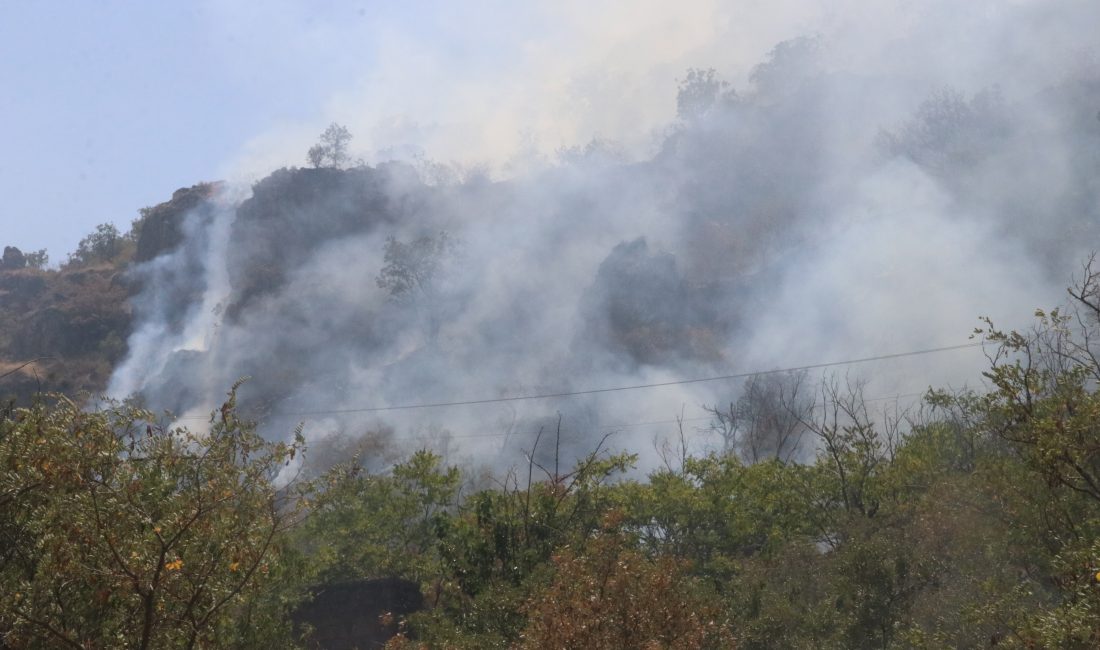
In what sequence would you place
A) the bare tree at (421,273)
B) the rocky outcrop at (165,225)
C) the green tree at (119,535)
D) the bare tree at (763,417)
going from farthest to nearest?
the rocky outcrop at (165,225), the bare tree at (421,273), the bare tree at (763,417), the green tree at (119,535)

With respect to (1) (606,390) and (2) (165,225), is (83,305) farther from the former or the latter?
(1) (606,390)

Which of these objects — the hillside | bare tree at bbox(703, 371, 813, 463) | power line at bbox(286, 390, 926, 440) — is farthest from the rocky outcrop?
bare tree at bbox(703, 371, 813, 463)

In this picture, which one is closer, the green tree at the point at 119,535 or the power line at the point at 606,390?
the green tree at the point at 119,535

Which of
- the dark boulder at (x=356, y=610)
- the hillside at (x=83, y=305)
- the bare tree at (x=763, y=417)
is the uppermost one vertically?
the hillside at (x=83, y=305)

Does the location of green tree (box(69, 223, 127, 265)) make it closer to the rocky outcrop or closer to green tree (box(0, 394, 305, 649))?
the rocky outcrop

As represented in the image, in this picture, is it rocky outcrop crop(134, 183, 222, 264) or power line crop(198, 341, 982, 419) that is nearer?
power line crop(198, 341, 982, 419)

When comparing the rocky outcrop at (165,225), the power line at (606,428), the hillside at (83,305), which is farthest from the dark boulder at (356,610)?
the rocky outcrop at (165,225)

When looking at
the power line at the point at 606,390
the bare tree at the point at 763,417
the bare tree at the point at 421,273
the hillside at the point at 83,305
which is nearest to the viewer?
the bare tree at the point at 763,417

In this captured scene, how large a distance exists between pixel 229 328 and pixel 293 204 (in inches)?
453

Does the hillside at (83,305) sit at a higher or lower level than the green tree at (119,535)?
higher

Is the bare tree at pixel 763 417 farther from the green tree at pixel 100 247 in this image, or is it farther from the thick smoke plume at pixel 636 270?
the green tree at pixel 100 247

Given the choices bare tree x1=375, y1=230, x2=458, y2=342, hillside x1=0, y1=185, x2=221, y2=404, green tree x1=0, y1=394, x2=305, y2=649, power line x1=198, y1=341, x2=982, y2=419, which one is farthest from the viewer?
hillside x1=0, y1=185, x2=221, y2=404

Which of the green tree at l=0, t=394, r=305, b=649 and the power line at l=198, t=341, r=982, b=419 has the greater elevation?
the power line at l=198, t=341, r=982, b=419

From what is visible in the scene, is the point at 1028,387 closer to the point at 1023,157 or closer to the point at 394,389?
the point at 394,389
